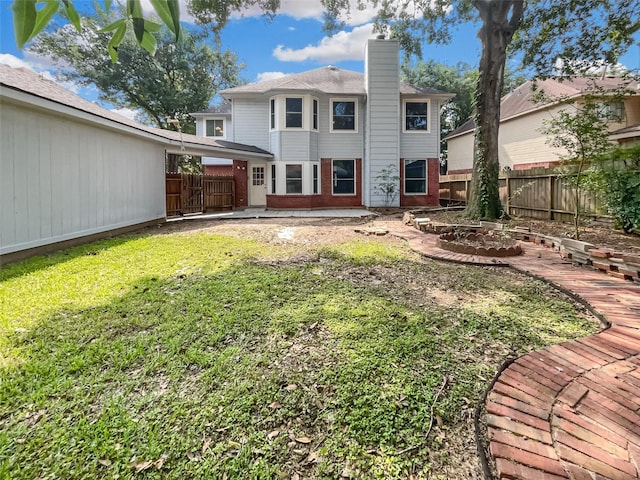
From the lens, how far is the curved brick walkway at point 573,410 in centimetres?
174

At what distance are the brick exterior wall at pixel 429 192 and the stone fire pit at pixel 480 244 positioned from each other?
910 cm

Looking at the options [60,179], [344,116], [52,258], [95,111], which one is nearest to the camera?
[52,258]

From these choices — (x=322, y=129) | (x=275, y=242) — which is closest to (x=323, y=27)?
(x=322, y=129)

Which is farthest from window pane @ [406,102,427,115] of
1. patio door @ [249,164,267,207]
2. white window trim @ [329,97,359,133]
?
patio door @ [249,164,267,207]

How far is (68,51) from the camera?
23.3 m

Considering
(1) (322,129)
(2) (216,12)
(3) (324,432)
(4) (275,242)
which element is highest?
(2) (216,12)

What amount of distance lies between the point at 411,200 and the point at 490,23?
7.63m

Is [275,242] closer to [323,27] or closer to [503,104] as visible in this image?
[323,27]

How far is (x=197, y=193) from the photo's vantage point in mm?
15984

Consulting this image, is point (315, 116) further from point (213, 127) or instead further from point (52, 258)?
point (52, 258)

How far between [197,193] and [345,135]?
734cm

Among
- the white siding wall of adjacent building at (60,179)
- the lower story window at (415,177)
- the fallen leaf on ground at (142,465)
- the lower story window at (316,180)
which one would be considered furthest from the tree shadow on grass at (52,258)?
the lower story window at (415,177)

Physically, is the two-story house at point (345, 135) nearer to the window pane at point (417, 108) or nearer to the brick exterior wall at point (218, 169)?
the window pane at point (417, 108)

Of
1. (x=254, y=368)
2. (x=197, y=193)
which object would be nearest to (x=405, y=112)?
(x=197, y=193)
